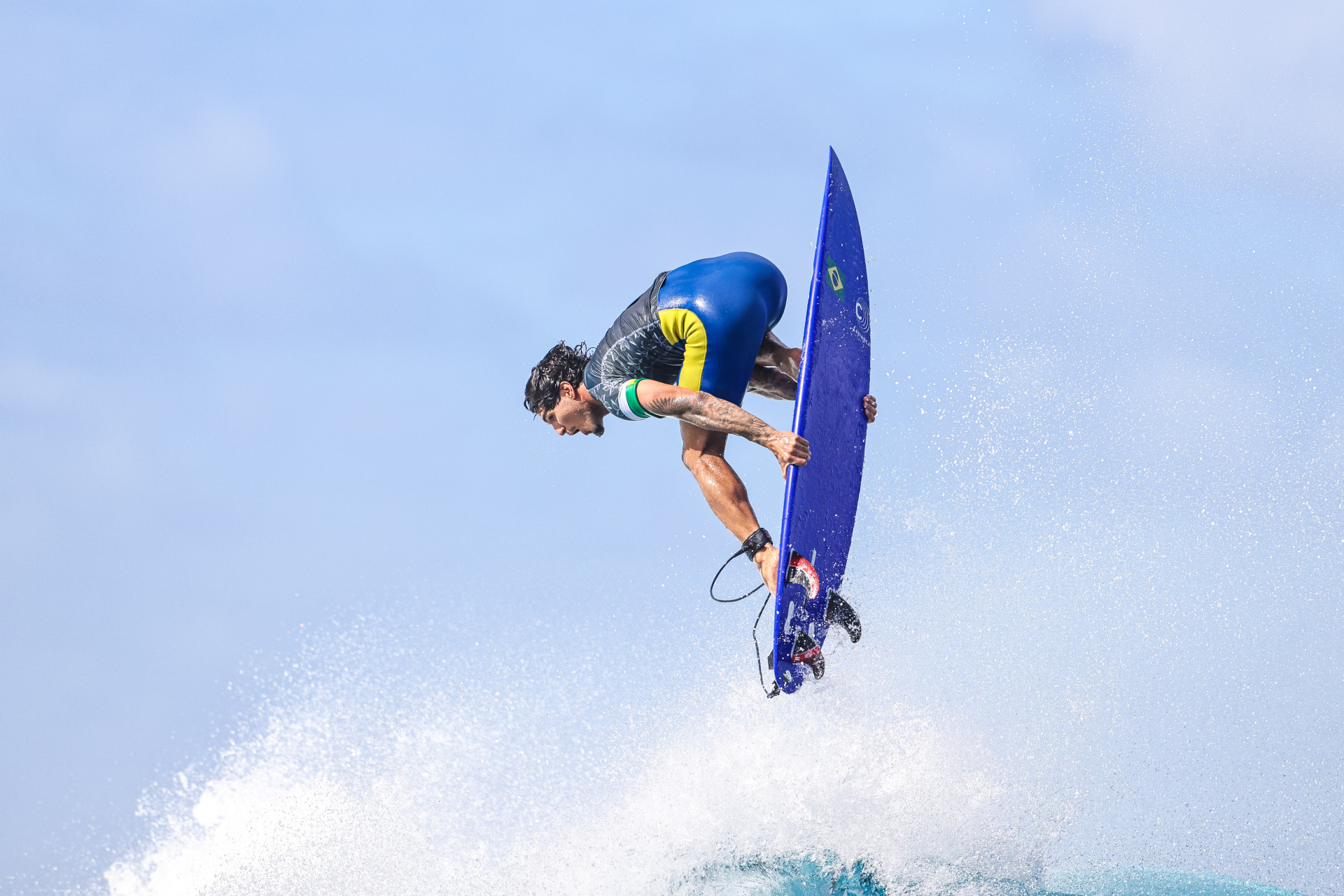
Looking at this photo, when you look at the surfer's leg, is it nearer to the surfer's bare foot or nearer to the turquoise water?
the surfer's bare foot

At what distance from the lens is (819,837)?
6.02 metres

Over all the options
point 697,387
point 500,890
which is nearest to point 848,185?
point 697,387

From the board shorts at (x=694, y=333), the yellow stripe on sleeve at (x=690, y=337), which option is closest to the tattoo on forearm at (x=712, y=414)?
the board shorts at (x=694, y=333)

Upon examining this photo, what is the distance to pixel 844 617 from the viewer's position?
5.40 metres

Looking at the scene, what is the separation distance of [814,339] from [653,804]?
11.2 ft

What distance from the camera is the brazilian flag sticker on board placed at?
5.60m

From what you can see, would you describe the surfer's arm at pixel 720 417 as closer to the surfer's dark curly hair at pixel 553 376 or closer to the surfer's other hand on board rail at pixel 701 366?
the surfer's other hand on board rail at pixel 701 366

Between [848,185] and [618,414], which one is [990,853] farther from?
[848,185]

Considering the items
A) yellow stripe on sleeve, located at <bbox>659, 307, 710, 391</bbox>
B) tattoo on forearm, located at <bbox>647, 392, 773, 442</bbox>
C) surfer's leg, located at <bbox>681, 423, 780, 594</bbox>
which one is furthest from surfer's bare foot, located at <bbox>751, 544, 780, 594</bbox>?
yellow stripe on sleeve, located at <bbox>659, 307, 710, 391</bbox>

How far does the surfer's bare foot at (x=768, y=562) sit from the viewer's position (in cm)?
512

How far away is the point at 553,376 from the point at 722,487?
127cm

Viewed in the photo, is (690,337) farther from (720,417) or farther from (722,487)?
(722,487)

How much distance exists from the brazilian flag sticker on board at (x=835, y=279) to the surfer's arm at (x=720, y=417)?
1.09 meters

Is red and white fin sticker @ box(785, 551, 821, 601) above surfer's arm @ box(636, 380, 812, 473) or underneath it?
underneath
